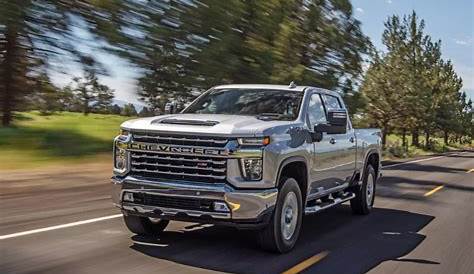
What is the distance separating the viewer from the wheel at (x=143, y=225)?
7.98 meters

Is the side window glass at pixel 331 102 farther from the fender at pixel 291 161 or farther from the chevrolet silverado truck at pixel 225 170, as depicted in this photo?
the fender at pixel 291 161

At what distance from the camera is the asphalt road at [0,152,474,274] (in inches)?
268

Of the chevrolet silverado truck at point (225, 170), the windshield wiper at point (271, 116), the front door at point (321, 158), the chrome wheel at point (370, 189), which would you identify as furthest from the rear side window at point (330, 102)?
the chrome wheel at point (370, 189)

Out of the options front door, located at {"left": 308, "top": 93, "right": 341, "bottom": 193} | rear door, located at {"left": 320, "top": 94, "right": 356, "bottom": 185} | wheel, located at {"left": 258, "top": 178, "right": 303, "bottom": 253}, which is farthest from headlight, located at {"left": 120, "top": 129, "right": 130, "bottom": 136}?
rear door, located at {"left": 320, "top": 94, "right": 356, "bottom": 185}

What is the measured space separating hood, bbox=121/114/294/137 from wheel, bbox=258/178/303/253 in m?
0.78

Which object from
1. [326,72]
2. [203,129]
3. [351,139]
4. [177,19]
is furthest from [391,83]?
[203,129]

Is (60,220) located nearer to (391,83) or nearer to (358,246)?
(358,246)

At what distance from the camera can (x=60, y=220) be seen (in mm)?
8984

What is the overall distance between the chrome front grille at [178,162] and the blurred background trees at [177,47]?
10.6 meters

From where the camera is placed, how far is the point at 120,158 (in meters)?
7.49

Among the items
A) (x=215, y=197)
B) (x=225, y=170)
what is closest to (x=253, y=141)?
(x=225, y=170)

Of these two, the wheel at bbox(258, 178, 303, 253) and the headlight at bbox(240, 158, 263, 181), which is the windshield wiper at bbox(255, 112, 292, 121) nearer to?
the wheel at bbox(258, 178, 303, 253)

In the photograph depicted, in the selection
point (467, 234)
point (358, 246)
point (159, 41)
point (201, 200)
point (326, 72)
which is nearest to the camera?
point (201, 200)

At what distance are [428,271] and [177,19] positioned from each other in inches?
607
